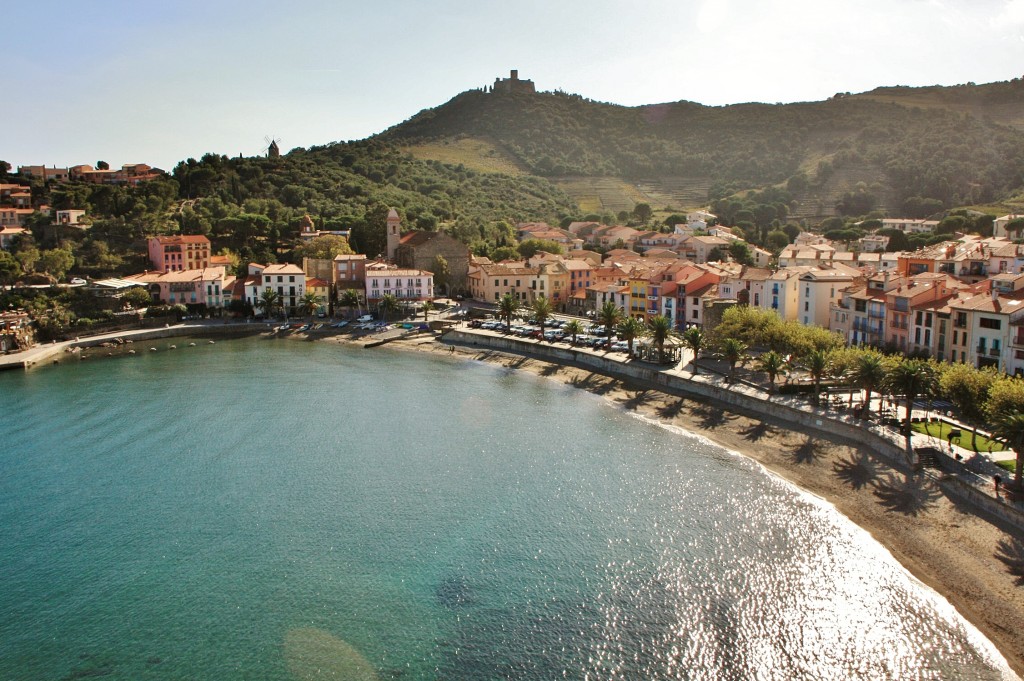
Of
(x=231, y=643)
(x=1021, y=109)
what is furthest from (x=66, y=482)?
(x=1021, y=109)

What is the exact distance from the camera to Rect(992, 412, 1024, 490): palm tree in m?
20.1

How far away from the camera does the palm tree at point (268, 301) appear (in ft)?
194

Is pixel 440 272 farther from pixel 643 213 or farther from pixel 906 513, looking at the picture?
pixel 906 513

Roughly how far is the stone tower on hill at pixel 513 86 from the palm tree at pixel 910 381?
14208 centimetres

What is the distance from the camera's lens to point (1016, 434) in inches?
795

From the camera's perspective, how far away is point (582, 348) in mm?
44594

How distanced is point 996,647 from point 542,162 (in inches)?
4603

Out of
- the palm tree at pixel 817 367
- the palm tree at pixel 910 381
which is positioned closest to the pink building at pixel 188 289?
the palm tree at pixel 817 367

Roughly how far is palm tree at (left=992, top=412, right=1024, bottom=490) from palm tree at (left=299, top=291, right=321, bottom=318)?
163 ft

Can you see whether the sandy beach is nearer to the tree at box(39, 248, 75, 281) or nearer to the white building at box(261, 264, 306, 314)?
the white building at box(261, 264, 306, 314)

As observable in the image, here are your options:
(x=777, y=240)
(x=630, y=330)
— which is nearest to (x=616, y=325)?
(x=630, y=330)

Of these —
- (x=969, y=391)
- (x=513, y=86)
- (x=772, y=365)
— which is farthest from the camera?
(x=513, y=86)

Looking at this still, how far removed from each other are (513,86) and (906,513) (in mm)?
150932

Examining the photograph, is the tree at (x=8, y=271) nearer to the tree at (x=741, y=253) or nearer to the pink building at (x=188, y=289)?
the pink building at (x=188, y=289)
